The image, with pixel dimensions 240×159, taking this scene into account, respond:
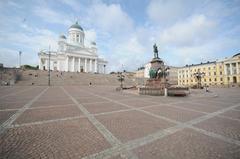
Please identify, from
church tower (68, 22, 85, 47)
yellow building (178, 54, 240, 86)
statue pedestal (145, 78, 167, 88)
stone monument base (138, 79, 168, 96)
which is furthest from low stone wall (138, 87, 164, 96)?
church tower (68, 22, 85, 47)

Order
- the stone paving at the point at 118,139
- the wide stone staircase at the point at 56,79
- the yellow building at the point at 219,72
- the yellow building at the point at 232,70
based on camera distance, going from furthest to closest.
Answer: the yellow building at the point at 219,72
the yellow building at the point at 232,70
the wide stone staircase at the point at 56,79
the stone paving at the point at 118,139

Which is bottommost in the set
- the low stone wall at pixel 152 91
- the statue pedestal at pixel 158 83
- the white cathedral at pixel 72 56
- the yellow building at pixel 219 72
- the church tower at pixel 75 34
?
the low stone wall at pixel 152 91

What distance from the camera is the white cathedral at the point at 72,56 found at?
268 ft

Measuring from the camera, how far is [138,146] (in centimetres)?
355

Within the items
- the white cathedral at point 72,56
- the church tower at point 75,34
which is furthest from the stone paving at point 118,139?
the church tower at point 75,34

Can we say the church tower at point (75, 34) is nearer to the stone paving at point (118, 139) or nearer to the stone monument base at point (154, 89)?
the stone monument base at point (154, 89)

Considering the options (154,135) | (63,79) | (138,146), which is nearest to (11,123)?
(138,146)

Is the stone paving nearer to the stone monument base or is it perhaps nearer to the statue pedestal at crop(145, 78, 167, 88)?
the stone monument base

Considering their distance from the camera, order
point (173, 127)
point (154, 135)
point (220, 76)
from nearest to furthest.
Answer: point (154, 135) → point (173, 127) → point (220, 76)

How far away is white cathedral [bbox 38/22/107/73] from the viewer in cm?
8162

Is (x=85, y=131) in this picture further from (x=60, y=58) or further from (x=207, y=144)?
(x=60, y=58)

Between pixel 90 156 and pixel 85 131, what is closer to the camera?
pixel 90 156

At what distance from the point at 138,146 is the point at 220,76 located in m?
77.3

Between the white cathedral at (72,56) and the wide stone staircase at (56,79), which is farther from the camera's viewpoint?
the white cathedral at (72,56)
